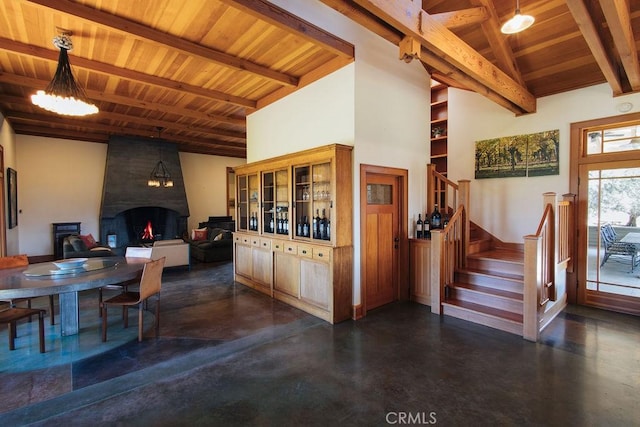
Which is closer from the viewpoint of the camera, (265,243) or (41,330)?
(41,330)

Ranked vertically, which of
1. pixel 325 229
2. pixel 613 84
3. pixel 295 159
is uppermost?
pixel 613 84

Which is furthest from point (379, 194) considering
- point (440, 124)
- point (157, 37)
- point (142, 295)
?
point (157, 37)

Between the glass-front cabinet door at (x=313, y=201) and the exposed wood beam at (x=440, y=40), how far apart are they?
1747 mm

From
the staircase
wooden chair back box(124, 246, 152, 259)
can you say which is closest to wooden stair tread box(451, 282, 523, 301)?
the staircase

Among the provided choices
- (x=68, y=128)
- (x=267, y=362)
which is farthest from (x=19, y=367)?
(x=68, y=128)

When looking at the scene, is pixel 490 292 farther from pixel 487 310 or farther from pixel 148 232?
pixel 148 232

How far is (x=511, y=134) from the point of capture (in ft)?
17.0

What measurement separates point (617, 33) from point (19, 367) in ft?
21.4

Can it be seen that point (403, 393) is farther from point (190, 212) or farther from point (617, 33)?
point (190, 212)

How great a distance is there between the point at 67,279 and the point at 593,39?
18.9 feet

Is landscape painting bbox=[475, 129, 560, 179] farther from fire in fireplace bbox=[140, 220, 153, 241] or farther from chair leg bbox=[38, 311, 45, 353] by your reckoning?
fire in fireplace bbox=[140, 220, 153, 241]

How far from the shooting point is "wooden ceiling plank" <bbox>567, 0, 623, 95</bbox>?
2.69m

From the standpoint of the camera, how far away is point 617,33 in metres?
2.95

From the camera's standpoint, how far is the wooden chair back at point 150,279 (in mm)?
3314
